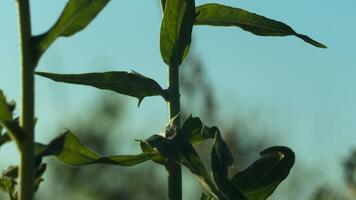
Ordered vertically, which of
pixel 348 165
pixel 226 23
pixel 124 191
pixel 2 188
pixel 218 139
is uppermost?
pixel 226 23

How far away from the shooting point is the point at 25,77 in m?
0.96

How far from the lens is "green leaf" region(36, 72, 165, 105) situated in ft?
4.53

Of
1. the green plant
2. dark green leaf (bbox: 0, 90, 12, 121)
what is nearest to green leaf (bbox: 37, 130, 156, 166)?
the green plant

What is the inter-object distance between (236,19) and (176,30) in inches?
5.0

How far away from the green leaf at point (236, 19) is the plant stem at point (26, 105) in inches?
19.9

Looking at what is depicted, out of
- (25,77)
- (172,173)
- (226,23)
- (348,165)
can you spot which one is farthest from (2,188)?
(348,165)

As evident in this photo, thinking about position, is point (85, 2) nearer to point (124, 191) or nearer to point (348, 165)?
point (348, 165)

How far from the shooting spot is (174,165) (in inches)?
49.7

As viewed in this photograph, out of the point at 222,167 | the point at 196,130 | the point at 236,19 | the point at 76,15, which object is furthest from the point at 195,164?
the point at 236,19

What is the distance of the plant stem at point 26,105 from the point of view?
3.06 ft

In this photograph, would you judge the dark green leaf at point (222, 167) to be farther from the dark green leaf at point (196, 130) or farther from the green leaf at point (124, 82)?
the green leaf at point (124, 82)

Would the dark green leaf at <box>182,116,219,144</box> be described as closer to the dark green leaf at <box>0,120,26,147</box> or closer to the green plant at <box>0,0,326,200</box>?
the green plant at <box>0,0,326,200</box>

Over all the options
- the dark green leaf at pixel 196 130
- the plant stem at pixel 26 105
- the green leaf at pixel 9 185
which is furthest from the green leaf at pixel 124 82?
the plant stem at pixel 26 105

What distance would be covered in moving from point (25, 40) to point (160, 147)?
10.0 inches
